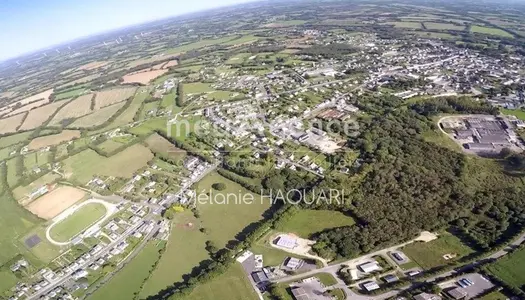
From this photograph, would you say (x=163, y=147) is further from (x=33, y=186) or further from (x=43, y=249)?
(x=43, y=249)

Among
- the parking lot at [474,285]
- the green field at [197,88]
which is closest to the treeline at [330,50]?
the green field at [197,88]

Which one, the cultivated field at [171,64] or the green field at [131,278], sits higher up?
the cultivated field at [171,64]

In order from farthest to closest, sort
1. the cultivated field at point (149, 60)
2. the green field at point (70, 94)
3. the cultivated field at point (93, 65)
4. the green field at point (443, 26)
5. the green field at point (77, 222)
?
the cultivated field at point (93, 65) < the cultivated field at point (149, 60) < the green field at point (443, 26) < the green field at point (70, 94) < the green field at point (77, 222)

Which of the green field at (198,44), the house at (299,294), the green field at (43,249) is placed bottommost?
the house at (299,294)

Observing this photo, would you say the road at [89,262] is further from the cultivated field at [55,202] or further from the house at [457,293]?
A: the house at [457,293]

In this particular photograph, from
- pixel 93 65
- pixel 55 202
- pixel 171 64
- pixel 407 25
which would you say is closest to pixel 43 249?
pixel 55 202

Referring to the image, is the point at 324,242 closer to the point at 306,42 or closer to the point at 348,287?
the point at 348,287
